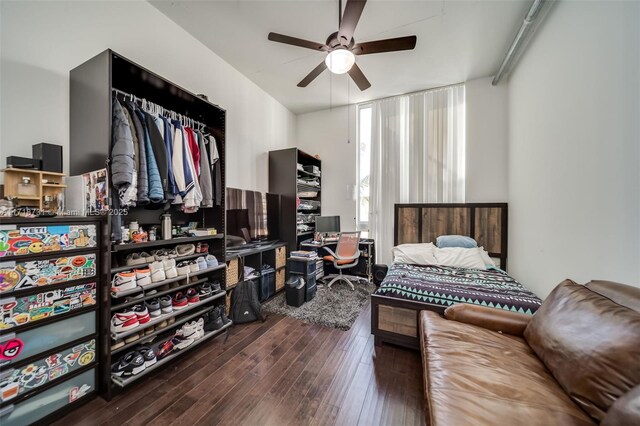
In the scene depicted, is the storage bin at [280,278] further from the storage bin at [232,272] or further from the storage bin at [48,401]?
the storage bin at [48,401]

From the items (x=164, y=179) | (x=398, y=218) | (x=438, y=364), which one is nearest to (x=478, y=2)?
(x=398, y=218)

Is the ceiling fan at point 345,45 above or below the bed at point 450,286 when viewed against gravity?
above

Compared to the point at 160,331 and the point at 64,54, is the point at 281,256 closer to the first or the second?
the point at 160,331

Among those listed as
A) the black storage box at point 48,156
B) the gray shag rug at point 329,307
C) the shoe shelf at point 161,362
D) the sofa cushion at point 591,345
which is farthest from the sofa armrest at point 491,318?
the black storage box at point 48,156

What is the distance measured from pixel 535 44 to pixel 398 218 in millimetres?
2573

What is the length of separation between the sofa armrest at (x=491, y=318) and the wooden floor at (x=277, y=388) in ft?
1.81

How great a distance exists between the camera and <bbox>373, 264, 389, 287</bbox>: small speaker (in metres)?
3.81

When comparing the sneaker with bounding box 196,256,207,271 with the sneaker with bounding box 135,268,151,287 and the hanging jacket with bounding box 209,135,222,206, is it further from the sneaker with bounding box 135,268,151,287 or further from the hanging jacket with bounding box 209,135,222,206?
the hanging jacket with bounding box 209,135,222,206

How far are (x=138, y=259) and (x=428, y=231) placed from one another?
3.69 meters

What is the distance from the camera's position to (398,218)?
3963 mm

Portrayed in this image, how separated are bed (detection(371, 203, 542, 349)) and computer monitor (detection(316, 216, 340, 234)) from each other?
5.06 ft

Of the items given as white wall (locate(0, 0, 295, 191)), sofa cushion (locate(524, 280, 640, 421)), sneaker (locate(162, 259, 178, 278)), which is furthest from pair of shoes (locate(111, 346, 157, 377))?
sofa cushion (locate(524, 280, 640, 421))

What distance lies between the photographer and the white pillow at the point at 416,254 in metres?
3.14

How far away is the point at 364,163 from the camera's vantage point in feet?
14.4
